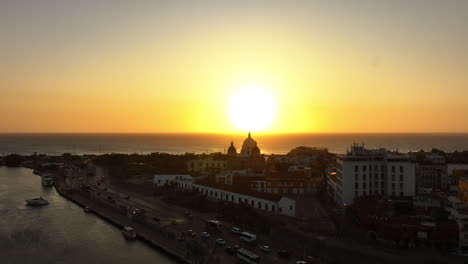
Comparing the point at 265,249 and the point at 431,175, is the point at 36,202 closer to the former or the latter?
the point at 265,249

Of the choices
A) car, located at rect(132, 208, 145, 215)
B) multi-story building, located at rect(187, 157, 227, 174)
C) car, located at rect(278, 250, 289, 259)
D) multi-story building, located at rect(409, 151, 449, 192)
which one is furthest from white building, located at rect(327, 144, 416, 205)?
multi-story building, located at rect(187, 157, 227, 174)

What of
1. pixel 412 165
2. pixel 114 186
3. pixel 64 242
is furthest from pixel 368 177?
pixel 114 186

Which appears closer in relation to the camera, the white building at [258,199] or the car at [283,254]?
the car at [283,254]

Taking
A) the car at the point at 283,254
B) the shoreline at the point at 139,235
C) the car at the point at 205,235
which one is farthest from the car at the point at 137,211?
the car at the point at 283,254

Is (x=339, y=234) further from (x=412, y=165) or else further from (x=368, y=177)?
(x=412, y=165)

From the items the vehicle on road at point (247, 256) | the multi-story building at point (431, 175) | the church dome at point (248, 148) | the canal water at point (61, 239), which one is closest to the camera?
the vehicle on road at point (247, 256)

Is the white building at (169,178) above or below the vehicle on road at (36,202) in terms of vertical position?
above

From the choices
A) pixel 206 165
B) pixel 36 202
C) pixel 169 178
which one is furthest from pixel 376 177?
pixel 36 202

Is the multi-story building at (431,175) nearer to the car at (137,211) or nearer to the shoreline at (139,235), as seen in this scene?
the car at (137,211)
